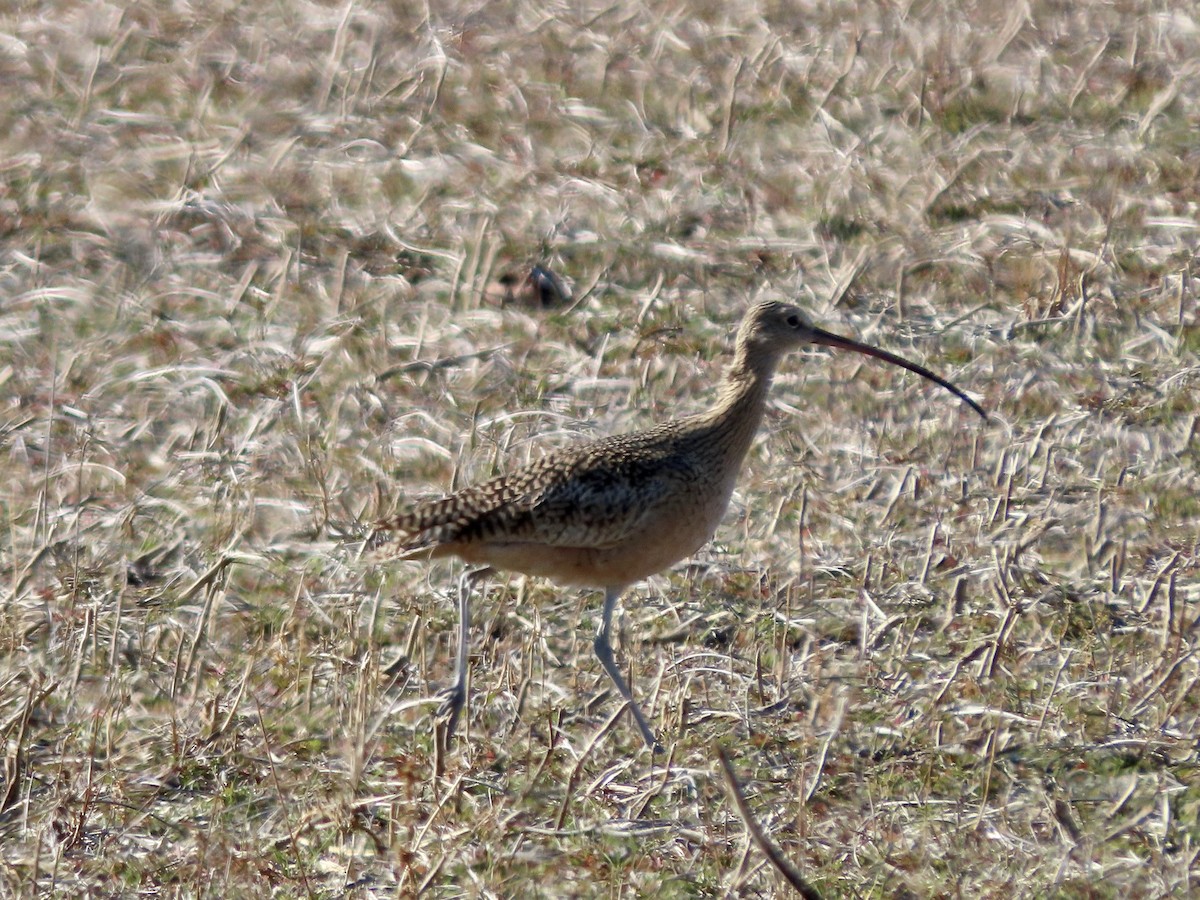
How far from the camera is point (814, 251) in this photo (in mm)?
9266

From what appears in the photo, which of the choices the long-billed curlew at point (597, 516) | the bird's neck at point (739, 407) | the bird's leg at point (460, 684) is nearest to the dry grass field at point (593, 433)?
the bird's leg at point (460, 684)

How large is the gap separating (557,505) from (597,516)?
0.42 feet

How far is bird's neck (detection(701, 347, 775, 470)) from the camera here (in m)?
6.20

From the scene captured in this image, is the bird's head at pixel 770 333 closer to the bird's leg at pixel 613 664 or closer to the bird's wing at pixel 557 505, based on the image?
the bird's wing at pixel 557 505

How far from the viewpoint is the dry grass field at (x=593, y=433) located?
5.21 meters

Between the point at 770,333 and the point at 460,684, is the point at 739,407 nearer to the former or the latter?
the point at 770,333

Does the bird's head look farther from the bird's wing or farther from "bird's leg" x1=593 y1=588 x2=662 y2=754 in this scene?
"bird's leg" x1=593 y1=588 x2=662 y2=754

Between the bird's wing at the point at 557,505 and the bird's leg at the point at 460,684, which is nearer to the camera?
the bird's leg at the point at 460,684

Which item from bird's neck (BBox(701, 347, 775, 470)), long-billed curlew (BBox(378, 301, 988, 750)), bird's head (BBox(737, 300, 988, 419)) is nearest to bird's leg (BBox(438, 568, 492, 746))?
long-billed curlew (BBox(378, 301, 988, 750))

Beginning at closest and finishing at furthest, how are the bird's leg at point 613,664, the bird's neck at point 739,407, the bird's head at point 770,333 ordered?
1. the bird's leg at point 613,664
2. the bird's neck at point 739,407
3. the bird's head at point 770,333

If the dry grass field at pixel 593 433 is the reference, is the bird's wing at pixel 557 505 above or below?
above

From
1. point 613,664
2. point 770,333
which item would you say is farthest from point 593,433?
point 613,664

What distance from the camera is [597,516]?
580 cm

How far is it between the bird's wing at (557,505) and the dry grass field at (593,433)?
270mm
